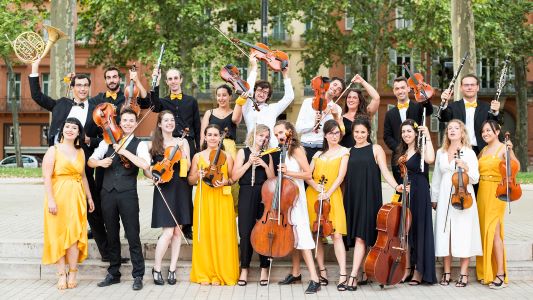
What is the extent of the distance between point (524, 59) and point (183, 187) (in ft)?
98.5

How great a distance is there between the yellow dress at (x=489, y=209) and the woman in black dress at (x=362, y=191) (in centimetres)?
98

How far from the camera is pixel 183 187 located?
302 inches

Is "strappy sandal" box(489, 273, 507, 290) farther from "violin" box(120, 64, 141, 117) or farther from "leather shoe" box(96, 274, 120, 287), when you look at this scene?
"violin" box(120, 64, 141, 117)

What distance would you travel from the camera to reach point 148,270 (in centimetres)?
791

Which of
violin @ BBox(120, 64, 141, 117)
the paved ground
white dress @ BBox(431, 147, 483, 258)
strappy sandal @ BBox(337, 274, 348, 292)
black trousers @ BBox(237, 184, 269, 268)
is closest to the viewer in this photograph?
the paved ground

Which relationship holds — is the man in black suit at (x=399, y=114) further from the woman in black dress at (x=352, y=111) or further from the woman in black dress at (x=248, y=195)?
the woman in black dress at (x=248, y=195)

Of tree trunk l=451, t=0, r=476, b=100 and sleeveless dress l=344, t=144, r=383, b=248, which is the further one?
tree trunk l=451, t=0, r=476, b=100

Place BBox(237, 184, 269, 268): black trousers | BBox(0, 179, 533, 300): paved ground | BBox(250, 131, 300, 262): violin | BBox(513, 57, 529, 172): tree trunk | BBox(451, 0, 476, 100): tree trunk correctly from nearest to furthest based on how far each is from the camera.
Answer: BBox(250, 131, 300, 262): violin
BBox(0, 179, 533, 300): paved ground
BBox(237, 184, 269, 268): black trousers
BBox(451, 0, 476, 100): tree trunk
BBox(513, 57, 529, 172): tree trunk

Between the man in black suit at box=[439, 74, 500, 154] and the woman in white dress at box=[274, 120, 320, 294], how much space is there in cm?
180

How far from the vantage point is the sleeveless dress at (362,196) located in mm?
7402

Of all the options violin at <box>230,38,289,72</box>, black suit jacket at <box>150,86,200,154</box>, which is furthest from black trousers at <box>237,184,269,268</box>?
violin at <box>230,38,289,72</box>

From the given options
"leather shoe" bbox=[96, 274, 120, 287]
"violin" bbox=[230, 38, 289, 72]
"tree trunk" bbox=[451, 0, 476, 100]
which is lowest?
"leather shoe" bbox=[96, 274, 120, 287]

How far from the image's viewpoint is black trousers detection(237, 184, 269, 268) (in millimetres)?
A: 7504

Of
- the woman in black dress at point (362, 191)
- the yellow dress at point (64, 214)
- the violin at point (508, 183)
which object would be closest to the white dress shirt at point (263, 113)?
the woman in black dress at point (362, 191)
